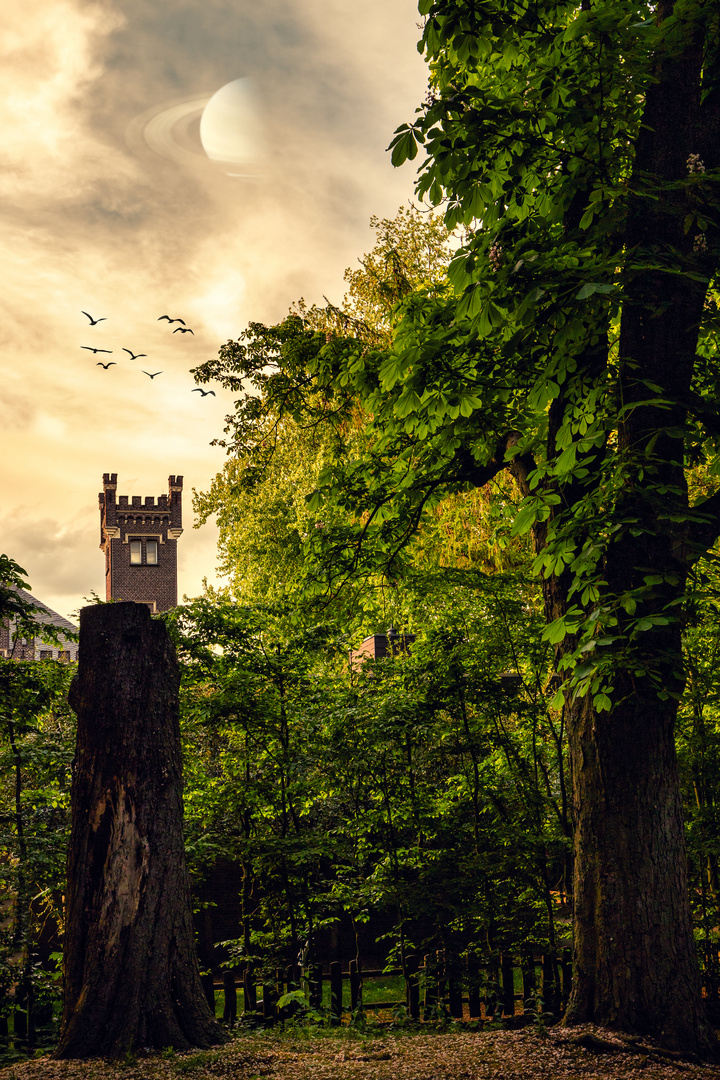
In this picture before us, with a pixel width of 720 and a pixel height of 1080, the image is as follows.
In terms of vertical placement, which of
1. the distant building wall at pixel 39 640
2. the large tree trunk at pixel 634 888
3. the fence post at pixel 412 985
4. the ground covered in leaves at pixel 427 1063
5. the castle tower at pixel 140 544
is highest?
the castle tower at pixel 140 544

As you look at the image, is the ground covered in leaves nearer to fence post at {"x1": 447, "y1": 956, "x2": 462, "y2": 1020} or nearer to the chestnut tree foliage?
the chestnut tree foliage

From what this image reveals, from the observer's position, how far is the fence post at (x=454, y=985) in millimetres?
7906

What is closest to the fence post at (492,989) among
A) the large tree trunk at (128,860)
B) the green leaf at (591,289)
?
the large tree trunk at (128,860)

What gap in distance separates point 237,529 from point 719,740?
1696 cm

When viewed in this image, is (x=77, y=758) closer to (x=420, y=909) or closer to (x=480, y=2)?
(x=420, y=909)

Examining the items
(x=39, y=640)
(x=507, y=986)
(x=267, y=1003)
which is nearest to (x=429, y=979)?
(x=507, y=986)

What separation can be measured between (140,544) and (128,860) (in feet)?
184

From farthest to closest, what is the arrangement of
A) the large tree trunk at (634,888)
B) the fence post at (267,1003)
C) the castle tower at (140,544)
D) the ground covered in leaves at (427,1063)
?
the castle tower at (140,544) < the fence post at (267,1003) < the large tree trunk at (634,888) < the ground covered in leaves at (427,1063)

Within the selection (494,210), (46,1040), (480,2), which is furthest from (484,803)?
(480,2)

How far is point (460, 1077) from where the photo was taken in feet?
14.5

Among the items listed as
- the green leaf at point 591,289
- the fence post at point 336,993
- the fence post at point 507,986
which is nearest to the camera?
the green leaf at point 591,289

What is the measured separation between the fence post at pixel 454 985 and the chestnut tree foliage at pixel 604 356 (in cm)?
307

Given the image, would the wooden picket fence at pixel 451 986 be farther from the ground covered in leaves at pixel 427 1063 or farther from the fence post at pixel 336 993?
the ground covered in leaves at pixel 427 1063

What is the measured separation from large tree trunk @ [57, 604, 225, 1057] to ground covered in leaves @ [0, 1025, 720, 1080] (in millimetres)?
243
